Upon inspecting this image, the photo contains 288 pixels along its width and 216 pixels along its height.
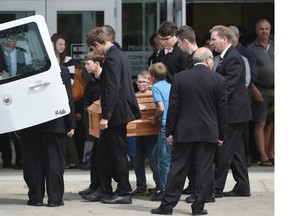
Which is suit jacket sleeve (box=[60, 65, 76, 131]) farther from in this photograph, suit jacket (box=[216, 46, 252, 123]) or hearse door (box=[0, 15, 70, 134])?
suit jacket (box=[216, 46, 252, 123])

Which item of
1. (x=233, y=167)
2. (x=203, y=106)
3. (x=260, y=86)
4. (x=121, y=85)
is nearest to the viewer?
(x=203, y=106)

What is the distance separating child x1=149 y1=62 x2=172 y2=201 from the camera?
9898mm

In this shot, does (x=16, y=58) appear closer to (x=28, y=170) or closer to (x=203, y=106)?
(x=28, y=170)

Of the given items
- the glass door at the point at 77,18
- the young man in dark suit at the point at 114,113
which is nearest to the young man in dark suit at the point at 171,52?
the young man in dark suit at the point at 114,113

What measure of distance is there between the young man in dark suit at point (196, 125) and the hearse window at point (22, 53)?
4.62ft

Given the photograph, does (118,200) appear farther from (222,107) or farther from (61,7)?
(61,7)

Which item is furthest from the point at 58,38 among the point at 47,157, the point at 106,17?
the point at 47,157

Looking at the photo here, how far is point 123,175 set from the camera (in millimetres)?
9938

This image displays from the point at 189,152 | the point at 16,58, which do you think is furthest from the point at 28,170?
the point at 189,152

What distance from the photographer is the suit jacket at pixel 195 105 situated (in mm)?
9070

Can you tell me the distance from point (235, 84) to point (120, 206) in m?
1.77

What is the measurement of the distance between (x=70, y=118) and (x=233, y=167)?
77.7 inches

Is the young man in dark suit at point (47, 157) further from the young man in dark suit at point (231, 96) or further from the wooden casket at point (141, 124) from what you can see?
the young man in dark suit at point (231, 96)

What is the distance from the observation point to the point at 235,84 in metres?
10.1
